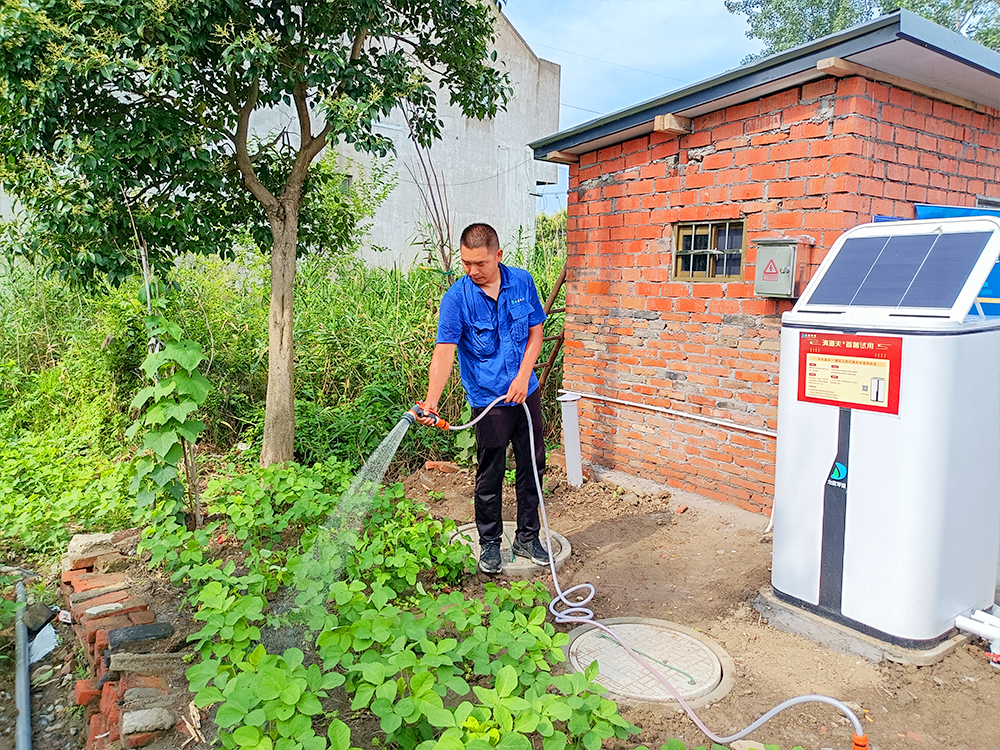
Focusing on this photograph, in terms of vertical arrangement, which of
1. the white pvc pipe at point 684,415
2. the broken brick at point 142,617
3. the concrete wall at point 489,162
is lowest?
the broken brick at point 142,617

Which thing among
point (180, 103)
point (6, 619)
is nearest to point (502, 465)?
point (6, 619)

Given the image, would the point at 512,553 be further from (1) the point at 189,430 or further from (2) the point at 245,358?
(2) the point at 245,358

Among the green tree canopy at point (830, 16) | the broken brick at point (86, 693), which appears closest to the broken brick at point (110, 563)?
the broken brick at point (86, 693)

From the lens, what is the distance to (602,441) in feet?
20.8

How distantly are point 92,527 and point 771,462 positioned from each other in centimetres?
485

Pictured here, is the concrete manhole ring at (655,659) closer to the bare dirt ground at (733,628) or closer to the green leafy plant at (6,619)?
the bare dirt ground at (733,628)

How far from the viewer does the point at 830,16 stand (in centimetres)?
3014

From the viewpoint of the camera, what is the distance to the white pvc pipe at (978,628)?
10.3 feet

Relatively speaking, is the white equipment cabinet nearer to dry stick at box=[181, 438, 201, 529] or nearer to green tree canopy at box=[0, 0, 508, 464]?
green tree canopy at box=[0, 0, 508, 464]

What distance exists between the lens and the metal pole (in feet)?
9.46

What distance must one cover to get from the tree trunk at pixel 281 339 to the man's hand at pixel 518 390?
223cm

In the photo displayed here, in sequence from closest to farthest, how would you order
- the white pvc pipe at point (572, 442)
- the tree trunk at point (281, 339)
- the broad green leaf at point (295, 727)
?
the broad green leaf at point (295, 727), the tree trunk at point (281, 339), the white pvc pipe at point (572, 442)

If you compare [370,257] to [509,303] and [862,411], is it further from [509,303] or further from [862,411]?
[862,411]

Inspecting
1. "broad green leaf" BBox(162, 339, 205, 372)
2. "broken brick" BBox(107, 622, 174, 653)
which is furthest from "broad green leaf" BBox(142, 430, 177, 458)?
"broken brick" BBox(107, 622, 174, 653)
